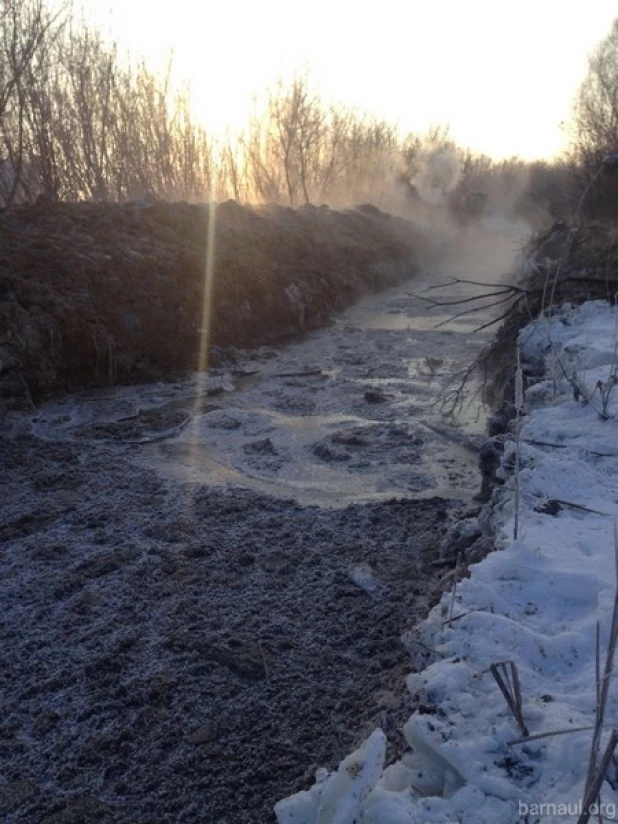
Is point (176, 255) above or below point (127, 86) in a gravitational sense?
below

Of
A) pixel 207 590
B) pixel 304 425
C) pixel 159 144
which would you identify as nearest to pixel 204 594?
pixel 207 590

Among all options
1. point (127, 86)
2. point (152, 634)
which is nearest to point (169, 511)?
point (152, 634)

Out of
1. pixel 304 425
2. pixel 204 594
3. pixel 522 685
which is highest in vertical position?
pixel 522 685

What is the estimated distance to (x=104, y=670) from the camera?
2.98 meters

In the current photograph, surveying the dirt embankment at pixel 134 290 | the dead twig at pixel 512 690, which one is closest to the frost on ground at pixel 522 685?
the dead twig at pixel 512 690

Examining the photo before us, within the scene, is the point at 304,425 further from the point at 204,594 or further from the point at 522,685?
the point at 522,685

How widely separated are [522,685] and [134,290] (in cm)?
801

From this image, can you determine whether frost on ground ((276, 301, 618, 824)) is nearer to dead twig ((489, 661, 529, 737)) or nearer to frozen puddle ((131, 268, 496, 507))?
dead twig ((489, 661, 529, 737))

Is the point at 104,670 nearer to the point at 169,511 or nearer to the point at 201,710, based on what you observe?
the point at 201,710

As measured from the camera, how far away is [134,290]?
28.9 ft

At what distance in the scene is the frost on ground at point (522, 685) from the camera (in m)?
1.43

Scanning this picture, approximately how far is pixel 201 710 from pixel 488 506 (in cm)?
162

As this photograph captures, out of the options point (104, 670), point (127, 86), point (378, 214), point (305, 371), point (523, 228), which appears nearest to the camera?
point (104, 670)

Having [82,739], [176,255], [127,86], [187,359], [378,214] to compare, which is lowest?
[82,739]
